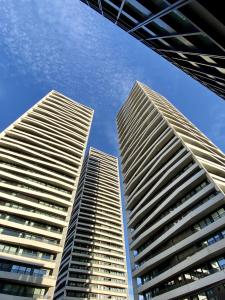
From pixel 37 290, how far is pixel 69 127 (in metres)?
35.3

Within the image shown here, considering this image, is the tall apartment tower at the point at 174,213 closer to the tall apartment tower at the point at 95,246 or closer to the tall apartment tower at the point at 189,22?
the tall apartment tower at the point at 189,22

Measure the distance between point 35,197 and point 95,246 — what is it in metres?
30.8

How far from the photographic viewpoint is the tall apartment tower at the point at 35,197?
1056 inches

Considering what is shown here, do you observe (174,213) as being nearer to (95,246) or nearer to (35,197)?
(35,197)

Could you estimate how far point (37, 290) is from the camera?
26.9 meters

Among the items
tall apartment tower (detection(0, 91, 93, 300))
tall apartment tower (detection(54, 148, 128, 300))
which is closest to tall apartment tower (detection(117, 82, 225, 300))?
tall apartment tower (detection(0, 91, 93, 300))

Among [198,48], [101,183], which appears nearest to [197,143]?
[198,48]

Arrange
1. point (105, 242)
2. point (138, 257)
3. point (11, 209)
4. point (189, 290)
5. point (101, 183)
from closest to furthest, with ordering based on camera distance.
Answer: point (189, 290)
point (11, 209)
point (138, 257)
point (105, 242)
point (101, 183)

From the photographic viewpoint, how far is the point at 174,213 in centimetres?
2836

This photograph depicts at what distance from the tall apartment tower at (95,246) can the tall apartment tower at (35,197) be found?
78.3 feet

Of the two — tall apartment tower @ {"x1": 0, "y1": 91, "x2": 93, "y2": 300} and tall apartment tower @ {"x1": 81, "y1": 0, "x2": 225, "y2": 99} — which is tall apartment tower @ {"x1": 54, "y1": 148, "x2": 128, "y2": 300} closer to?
tall apartment tower @ {"x1": 0, "y1": 91, "x2": 93, "y2": 300}

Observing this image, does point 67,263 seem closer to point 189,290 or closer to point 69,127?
point 69,127

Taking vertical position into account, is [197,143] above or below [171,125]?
below

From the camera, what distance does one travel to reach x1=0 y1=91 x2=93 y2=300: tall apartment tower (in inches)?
1056
